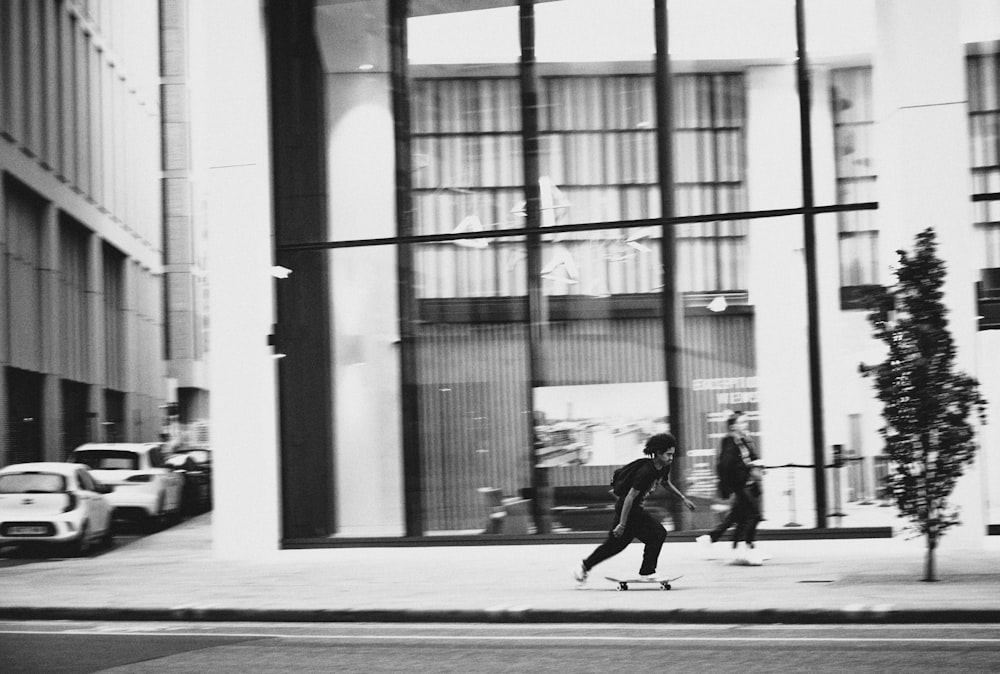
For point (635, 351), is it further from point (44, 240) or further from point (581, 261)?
point (44, 240)

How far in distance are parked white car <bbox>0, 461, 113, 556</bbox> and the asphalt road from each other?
8100mm

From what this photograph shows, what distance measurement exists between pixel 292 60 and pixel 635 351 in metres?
6.22

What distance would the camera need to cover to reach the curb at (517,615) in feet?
35.2

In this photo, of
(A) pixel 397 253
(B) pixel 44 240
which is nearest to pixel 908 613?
(A) pixel 397 253

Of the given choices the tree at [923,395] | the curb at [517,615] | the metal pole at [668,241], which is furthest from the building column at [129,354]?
the tree at [923,395]

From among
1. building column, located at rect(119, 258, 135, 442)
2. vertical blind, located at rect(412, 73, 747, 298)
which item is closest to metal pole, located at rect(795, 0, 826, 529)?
vertical blind, located at rect(412, 73, 747, 298)

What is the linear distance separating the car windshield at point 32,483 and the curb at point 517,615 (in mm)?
7055

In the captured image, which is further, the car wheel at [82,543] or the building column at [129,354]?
the building column at [129,354]

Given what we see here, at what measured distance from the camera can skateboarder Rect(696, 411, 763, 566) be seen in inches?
599

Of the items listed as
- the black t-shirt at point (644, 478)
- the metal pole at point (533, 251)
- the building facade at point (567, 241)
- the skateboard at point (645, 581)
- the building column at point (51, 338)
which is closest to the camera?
the skateboard at point (645, 581)

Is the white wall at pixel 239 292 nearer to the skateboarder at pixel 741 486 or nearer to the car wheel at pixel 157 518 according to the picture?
the skateboarder at pixel 741 486

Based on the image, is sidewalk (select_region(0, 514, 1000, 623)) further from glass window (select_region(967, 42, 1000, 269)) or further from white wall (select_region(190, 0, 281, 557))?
glass window (select_region(967, 42, 1000, 269))

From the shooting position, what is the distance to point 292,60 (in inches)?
730

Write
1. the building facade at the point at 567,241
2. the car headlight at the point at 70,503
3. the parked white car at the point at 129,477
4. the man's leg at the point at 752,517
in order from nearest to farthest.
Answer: the man's leg at the point at 752,517 → the building facade at the point at 567,241 → the car headlight at the point at 70,503 → the parked white car at the point at 129,477
